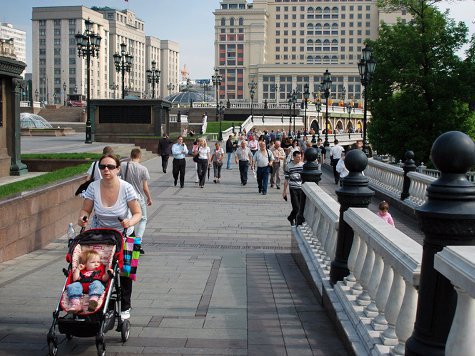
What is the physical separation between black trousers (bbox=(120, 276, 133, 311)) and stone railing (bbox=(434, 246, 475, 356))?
140 inches

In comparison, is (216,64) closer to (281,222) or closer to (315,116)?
(315,116)

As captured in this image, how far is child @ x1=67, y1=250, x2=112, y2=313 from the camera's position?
17.5 feet

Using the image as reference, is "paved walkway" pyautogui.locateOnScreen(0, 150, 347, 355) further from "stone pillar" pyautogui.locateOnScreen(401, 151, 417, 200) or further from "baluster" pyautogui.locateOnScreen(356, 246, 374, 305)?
"stone pillar" pyautogui.locateOnScreen(401, 151, 417, 200)

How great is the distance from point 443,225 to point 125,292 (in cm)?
358

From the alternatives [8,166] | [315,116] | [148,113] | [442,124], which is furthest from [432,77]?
[315,116]

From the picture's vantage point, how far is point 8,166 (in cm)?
1889

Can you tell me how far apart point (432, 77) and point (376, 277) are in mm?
28590

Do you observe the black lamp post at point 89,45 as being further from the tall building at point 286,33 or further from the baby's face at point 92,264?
the tall building at point 286,33

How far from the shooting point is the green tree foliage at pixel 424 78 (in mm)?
32031

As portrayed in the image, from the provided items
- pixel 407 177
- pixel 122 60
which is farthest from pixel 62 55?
pixel 407 177

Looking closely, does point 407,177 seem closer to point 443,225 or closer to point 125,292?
point 125,292

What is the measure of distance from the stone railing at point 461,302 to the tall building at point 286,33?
170 m

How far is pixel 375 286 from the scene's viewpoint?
510cm

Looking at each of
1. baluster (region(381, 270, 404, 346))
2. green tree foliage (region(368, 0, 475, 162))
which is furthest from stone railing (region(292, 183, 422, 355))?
green tree foliage (region(368, 0, 475, 162))
